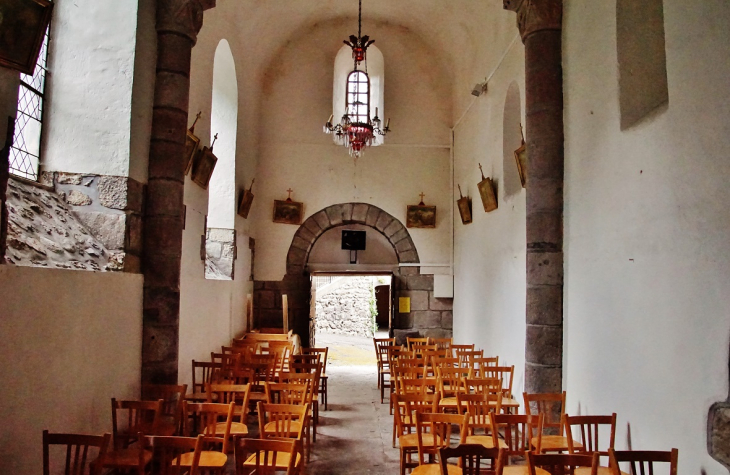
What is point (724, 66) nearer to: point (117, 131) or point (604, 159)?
point (604, 159)

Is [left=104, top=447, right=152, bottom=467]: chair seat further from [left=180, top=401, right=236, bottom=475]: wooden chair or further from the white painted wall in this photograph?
the white painted wall

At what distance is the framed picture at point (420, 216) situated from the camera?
34.6ft

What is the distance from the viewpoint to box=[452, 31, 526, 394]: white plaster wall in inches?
253

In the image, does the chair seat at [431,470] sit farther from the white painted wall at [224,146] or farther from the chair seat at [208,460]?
the white painted wall at [224,146]

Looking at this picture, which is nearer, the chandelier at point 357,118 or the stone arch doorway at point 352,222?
the chandelier at point 357,118

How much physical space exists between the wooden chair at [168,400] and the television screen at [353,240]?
6.38 m

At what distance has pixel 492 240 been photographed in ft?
24.9

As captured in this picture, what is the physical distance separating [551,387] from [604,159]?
2.06 meters

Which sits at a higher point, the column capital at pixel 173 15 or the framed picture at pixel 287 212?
the column capital at pixel 173 15

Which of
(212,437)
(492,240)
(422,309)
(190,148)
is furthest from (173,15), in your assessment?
(422,309)

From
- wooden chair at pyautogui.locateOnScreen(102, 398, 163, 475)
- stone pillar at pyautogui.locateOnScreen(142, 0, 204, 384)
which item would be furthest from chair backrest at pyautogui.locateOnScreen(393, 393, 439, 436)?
stone pillar at pyautogui.locateOnScreen(142, 0, 204, 384)

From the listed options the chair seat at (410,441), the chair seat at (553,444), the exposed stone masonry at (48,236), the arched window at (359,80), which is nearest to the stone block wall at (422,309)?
the arched window at (359,80)

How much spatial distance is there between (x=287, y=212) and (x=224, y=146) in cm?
214

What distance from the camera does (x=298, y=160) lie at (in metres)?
10.6
